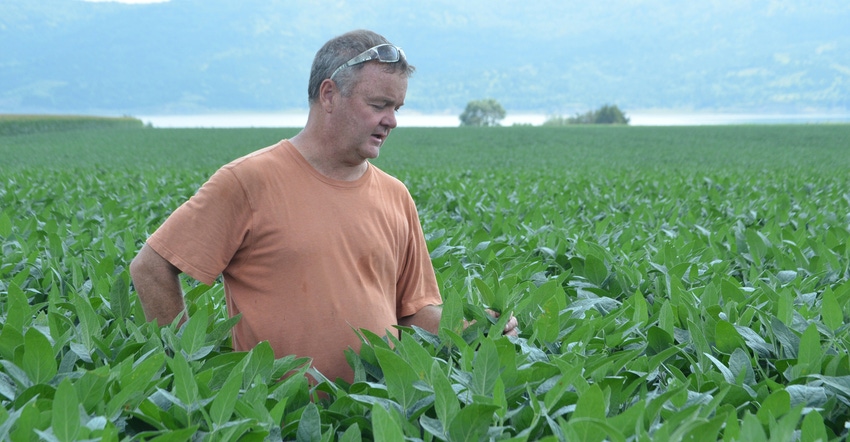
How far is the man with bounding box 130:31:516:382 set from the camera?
7.57 feet

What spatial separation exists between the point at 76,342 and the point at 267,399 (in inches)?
29.3

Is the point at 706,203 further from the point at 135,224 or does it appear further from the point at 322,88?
the point at 322,88

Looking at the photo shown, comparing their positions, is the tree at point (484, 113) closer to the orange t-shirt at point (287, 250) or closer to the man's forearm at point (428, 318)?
the man's forearm at point (428, 318)

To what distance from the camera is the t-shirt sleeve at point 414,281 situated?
2.74 meters

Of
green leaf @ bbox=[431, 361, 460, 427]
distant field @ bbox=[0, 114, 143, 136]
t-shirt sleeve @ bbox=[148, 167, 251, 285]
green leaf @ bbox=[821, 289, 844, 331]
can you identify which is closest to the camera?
green leaf @ bbox=[431, 361, 460, 427]

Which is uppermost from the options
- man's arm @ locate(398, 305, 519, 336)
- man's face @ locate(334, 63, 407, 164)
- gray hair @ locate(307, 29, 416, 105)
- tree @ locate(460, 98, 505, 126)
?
gray hair @ locate(307, 29, 416, 105)

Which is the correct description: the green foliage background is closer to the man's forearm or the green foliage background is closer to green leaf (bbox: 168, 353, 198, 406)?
green leaf (bbox: 168, 353, 198, 406)

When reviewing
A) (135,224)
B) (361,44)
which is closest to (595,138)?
(135,224)

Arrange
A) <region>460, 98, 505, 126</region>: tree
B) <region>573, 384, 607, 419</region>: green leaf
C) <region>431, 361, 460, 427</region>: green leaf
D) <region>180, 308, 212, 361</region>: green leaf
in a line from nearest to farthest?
<region>573, 384, 607, 419</region>: green leaf
<region>431, 361, 460, 427</region>: green leaf
<region>180, 308, 212, 361</region>: green leaf
<region>460, 98, 505, 126</region>: tree

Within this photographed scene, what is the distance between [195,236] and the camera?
2287 mm

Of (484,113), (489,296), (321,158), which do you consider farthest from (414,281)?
(484,113)

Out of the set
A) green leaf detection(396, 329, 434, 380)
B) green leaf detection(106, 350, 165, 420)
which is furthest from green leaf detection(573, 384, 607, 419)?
green leaf detection(106, 350, 165, 420)

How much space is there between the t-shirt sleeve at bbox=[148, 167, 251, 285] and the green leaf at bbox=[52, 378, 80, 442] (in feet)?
2.82

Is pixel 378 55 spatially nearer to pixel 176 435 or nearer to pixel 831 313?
pixel 176 435
